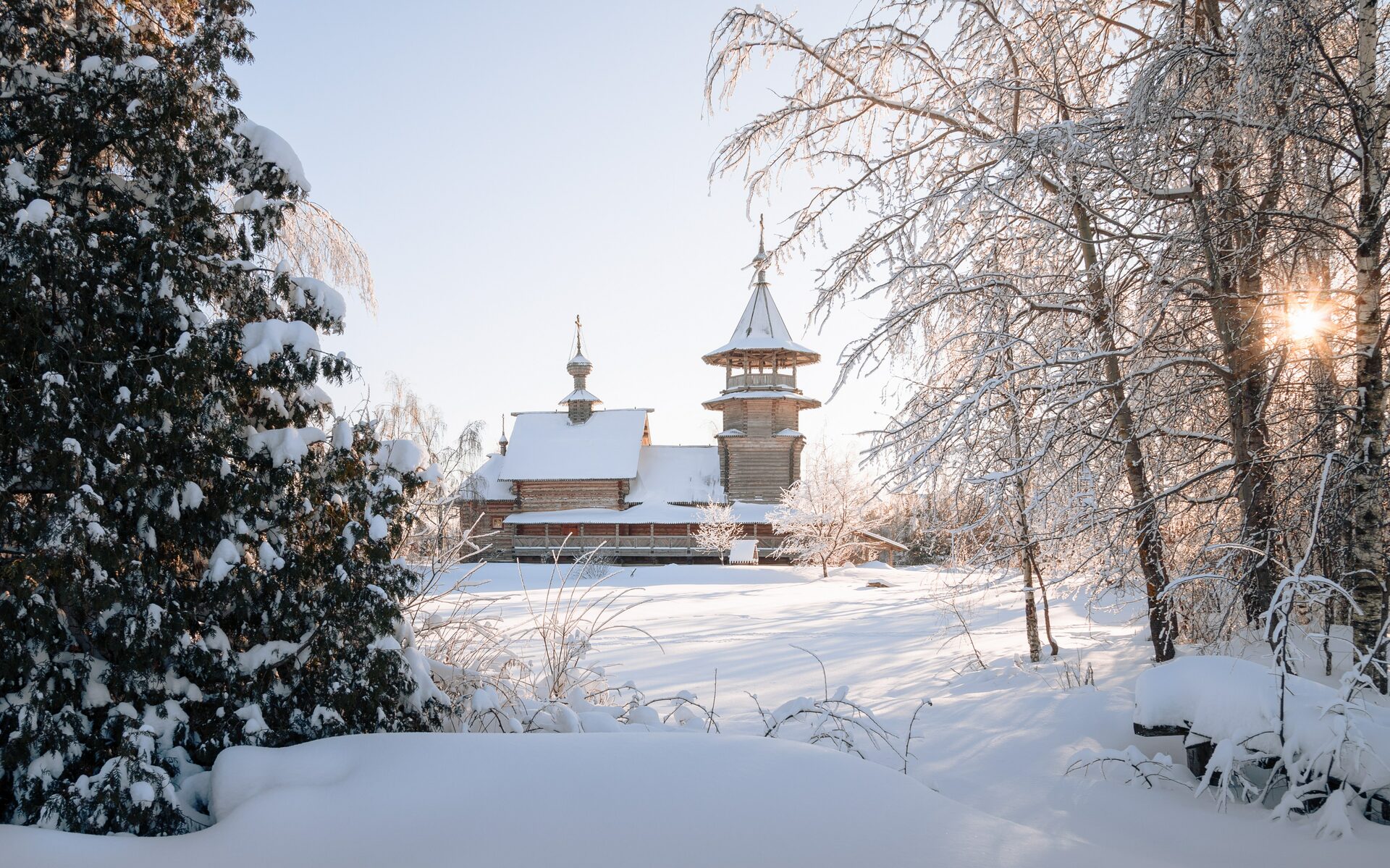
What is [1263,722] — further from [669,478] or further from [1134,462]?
[669,478]

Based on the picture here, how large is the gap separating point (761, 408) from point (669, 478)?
538 centimetres

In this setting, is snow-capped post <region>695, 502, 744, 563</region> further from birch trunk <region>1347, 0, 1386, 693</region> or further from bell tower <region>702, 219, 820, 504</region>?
birch trunk <region>1347, 0, 1386, 693</region>

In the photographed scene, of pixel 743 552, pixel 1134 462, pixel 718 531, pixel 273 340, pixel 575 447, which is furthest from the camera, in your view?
pixel 575 447

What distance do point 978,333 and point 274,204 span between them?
3991 millimetres

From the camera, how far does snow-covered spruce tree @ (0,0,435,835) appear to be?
2695 mm

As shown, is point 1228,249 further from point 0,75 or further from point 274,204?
point 0,75

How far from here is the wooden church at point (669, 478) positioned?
31.4 meters

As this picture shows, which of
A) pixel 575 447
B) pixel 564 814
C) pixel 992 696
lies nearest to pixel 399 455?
pixel 564 814

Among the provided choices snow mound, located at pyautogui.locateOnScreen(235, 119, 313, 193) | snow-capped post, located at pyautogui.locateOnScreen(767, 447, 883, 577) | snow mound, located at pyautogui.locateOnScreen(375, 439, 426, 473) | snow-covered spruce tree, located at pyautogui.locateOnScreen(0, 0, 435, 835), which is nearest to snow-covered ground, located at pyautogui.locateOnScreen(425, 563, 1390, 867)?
snow mound, located at pyautogui.locateOnScreen(375, 439, 426, 473)

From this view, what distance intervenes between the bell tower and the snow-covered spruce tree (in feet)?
92.8

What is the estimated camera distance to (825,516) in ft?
89.8

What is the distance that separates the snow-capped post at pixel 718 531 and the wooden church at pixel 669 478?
0.66 m

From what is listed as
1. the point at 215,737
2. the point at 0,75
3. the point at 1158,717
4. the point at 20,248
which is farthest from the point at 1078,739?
the point at 0,75

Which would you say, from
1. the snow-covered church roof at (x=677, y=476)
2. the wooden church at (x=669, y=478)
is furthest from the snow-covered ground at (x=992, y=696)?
the snow-covered church roof at (x=677, y=476)
